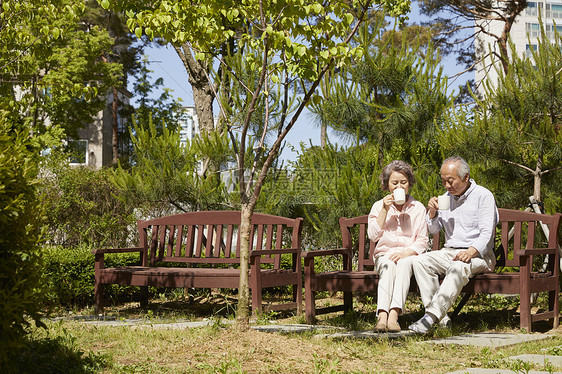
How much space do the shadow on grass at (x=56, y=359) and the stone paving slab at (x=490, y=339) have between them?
2327mm

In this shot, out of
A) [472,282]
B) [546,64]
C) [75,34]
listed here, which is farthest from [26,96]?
[75,34]

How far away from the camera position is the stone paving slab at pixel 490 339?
15.5 feet

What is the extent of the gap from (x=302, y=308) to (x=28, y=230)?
3564mm

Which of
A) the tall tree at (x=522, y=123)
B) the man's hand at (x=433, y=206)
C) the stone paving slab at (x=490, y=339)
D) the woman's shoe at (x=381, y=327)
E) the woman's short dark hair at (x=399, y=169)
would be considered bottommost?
the stone paving slab at (x=490, y=339)

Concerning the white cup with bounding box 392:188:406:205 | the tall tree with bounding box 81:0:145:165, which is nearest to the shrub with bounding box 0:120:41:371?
the white cup with bounding box 392:188:406:205

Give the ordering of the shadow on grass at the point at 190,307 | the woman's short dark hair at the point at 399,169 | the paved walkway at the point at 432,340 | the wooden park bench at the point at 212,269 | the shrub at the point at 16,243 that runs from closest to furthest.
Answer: the shrub at the point at 16,243, the paved walkway at the point at 432,340, the woman's short dark hair at the point at 399,169, the wooden park bench at the point at 212,269, the shadow on grass at the point at 190,307

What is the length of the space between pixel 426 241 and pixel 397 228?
0.28 metres

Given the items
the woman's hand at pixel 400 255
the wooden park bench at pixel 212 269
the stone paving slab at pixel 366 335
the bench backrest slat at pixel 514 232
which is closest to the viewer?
the stone paving slab at pixel 366 335


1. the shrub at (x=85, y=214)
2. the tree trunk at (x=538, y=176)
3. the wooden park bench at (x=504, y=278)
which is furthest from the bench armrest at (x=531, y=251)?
the shrub at (x=85, y=214)

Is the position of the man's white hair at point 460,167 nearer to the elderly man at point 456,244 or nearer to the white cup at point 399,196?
the elderly man at point 456,244

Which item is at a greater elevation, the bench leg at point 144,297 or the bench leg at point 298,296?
the bench leg at point 298,296

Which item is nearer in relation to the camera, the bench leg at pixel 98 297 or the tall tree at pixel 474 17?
the bench leg at pixel 98 297

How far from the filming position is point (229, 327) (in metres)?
5.14

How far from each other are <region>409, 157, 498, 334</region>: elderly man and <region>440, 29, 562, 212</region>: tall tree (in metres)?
1.74
